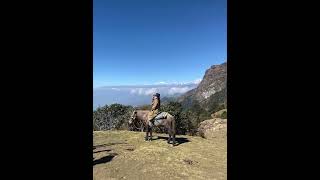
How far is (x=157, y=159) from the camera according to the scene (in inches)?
459

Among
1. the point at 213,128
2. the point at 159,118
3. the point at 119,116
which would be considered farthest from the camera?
the point at 119,116

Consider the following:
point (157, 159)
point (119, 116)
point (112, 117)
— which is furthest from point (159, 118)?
point (112, 117)

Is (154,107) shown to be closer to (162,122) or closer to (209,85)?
(162,122)

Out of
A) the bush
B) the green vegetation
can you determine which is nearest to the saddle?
the green vegetation

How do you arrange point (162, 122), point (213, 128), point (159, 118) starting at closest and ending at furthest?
point (162, 122), point (159, 118), point (213, 128)

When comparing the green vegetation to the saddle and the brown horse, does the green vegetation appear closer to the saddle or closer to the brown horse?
the brown horse

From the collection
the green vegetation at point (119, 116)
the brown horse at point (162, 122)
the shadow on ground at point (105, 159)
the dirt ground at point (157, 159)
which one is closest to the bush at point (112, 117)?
the green vegetation at point (119, 116)

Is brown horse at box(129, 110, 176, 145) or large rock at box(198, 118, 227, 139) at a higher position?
brown horse at box(129, 110, 176, 145)

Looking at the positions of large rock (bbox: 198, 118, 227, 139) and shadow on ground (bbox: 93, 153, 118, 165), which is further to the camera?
large rock (bbox: 198, 118, 227, 139)

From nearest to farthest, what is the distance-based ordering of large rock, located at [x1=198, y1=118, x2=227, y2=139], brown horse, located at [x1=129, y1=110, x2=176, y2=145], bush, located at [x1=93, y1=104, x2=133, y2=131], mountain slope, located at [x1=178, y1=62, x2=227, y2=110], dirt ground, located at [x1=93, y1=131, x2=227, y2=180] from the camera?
1. dirt ground, located at [x1=93, y1=131, x2=227, y2=180]
2. brown horse, located at [x1=129, y1=110, x2=176, y2=145]
3. large rock, located at [x1=198, y1=118, x2=227, y2=139]
4. bush, located at [x1=93, y1=104, x2=133, y2=131]
5. mountain slope, located at [x1=178, y1=62, x2=227, y2=110]

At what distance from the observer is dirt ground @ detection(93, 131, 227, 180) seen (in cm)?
1015

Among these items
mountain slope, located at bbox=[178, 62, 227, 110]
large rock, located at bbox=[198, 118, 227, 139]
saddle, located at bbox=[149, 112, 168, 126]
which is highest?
mountain slope, located at bbox=[178, 62, 227, 110]
